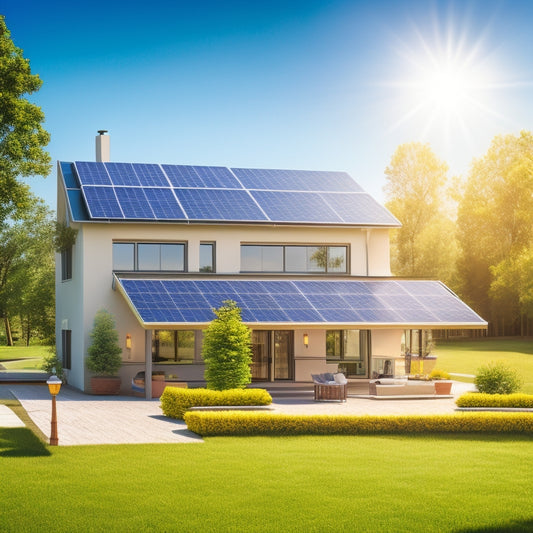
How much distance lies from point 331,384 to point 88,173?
14812 mm

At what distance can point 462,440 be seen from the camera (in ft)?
61.6

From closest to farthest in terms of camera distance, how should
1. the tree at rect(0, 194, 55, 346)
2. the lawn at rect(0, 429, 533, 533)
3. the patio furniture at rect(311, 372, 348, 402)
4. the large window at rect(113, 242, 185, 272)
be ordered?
the lawn at rect(0, 429, 533, 533) → the patio furniture at rect(311, 372, 348, 402) → the large window at rect(113, 242, 185, 272) → the tree at rect(0, 194, 55, 346)

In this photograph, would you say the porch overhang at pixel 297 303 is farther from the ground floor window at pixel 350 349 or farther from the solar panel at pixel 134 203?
the solar panel at pixel 134 203

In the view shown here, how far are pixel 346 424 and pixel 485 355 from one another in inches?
1429

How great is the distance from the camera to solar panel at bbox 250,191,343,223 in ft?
108

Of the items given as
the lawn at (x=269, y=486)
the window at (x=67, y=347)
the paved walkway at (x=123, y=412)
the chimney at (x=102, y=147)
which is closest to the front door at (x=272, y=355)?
the paved walkway at (x=123, y=412)

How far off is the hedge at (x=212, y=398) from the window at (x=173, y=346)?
349 inches

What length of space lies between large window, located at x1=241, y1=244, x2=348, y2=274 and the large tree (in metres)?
37.6

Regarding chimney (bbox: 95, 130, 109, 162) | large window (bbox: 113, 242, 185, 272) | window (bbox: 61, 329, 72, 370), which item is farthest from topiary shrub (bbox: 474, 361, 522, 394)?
chimney (bbox: 95, 130, 109, 162)

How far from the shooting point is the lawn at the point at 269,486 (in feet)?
36.8

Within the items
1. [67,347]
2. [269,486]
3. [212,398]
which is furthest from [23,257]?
[269,486]

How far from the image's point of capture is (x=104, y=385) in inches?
1152

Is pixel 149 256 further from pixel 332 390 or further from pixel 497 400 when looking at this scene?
pixel 497 400

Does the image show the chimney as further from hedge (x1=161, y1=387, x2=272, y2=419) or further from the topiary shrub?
the topiary shrub
